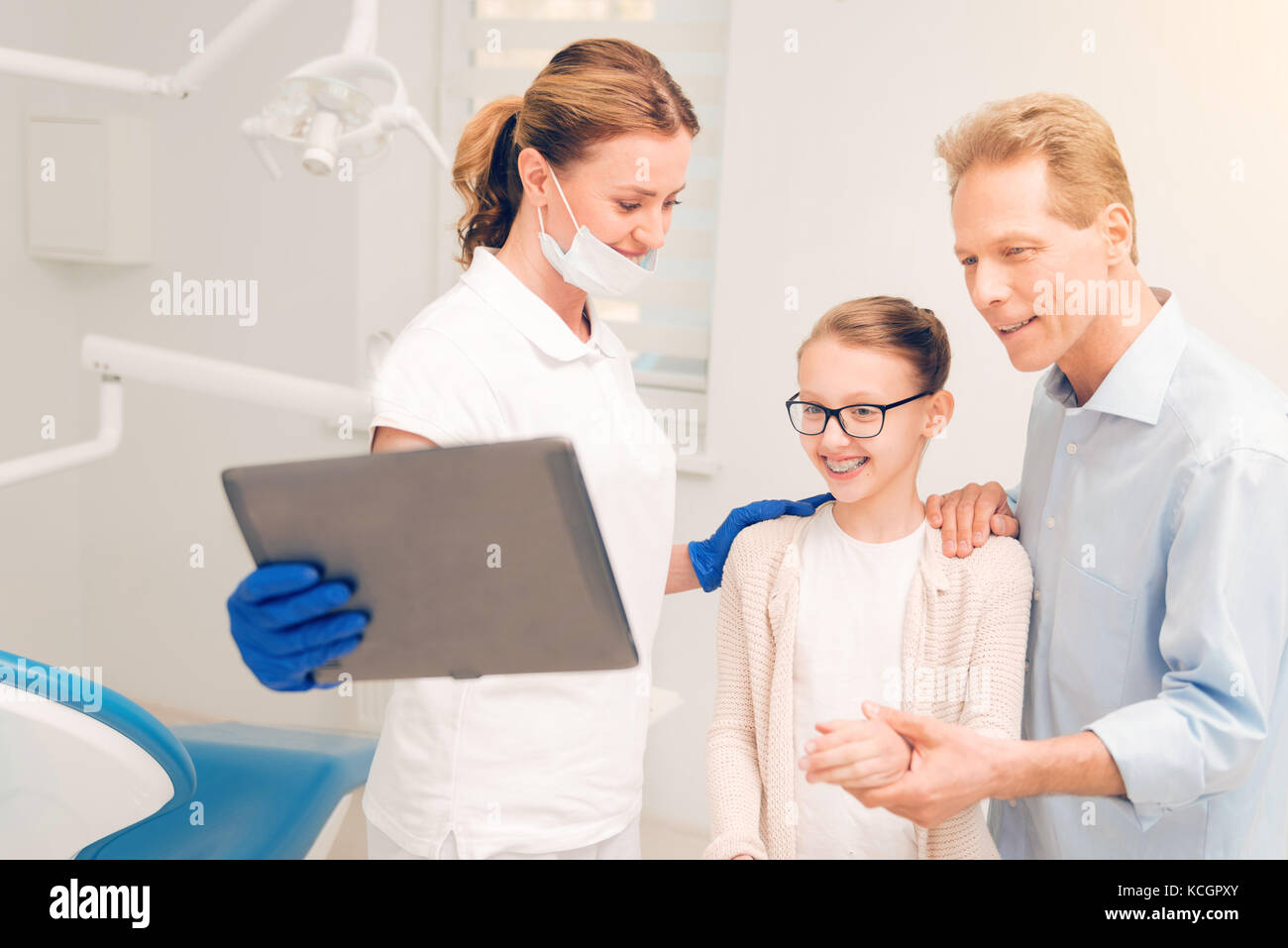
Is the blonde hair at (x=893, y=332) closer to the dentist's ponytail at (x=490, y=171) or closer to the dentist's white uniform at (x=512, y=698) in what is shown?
the dentist's white uniform at (x=512, y=698)

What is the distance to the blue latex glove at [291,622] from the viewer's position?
2.81 ft

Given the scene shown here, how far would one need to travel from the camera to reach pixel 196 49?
2801 millimetres

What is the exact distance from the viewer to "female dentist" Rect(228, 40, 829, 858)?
1098mm

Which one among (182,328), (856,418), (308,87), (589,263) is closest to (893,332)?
(856,418)

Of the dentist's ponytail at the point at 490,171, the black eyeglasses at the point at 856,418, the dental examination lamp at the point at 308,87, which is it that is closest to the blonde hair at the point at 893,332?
the black eyeglasses at the point at 856,418

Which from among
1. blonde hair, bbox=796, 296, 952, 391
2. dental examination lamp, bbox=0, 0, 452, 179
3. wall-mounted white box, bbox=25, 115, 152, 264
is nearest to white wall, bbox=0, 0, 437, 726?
wall-mounted white box, bbox=25, 115, 152, 264

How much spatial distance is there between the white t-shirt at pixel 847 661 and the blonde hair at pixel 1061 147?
396 millimetres

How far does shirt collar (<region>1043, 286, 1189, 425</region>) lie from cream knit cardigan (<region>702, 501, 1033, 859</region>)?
0.20 meters

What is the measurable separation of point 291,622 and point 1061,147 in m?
0.86

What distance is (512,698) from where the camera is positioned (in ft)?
3.68

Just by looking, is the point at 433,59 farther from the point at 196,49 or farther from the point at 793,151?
the point at 793,151

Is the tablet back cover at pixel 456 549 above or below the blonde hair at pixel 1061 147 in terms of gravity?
below

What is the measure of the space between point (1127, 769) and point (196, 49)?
2.86 m

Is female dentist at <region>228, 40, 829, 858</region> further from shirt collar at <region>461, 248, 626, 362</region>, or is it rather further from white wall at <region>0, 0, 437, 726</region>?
white wall at <region>0, 0, 437, 726</region>
